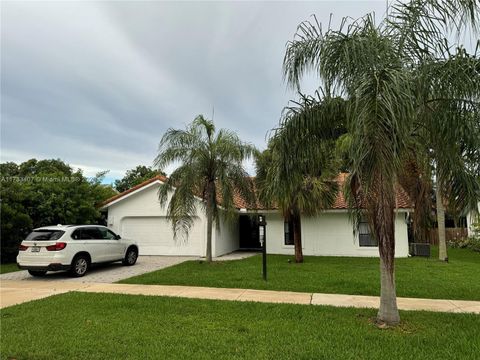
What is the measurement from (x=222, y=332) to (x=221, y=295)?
121 inches

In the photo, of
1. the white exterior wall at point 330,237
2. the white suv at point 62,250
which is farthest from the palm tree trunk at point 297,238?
the white suv at point 62,250

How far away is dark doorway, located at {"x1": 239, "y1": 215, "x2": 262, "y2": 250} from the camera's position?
22.4m

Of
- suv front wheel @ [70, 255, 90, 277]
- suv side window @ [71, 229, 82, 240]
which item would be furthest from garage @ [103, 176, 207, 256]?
suv side window @ [71, 229, 82, 240]

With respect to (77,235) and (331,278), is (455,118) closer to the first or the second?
(331,278)

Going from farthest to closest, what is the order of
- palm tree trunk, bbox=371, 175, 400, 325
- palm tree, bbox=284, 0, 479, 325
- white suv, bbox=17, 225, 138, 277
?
white suv, bbox=17, 225, 138, 277
palm tree trunk, bbox=371, 175, 400, 325
palm tree, bbox=284, 0, 479, 325

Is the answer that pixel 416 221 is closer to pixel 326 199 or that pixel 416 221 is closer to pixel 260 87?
pixel 326 199

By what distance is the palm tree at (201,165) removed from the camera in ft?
45.3

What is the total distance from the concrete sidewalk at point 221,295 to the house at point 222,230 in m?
8.17

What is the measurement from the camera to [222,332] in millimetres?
5703

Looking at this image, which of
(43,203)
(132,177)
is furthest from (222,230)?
(132,177)

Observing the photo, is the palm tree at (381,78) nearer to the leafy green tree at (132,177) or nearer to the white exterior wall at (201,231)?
the white exterior wall at (201,231)

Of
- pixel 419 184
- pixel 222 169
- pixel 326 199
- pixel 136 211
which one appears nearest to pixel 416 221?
pixel 419 184

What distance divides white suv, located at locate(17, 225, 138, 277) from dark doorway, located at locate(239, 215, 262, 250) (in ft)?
36.1

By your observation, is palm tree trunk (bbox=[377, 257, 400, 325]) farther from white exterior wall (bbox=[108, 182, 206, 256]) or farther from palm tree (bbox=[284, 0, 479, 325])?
white exterior wall (bbox=[108, 182, 206, 256])
